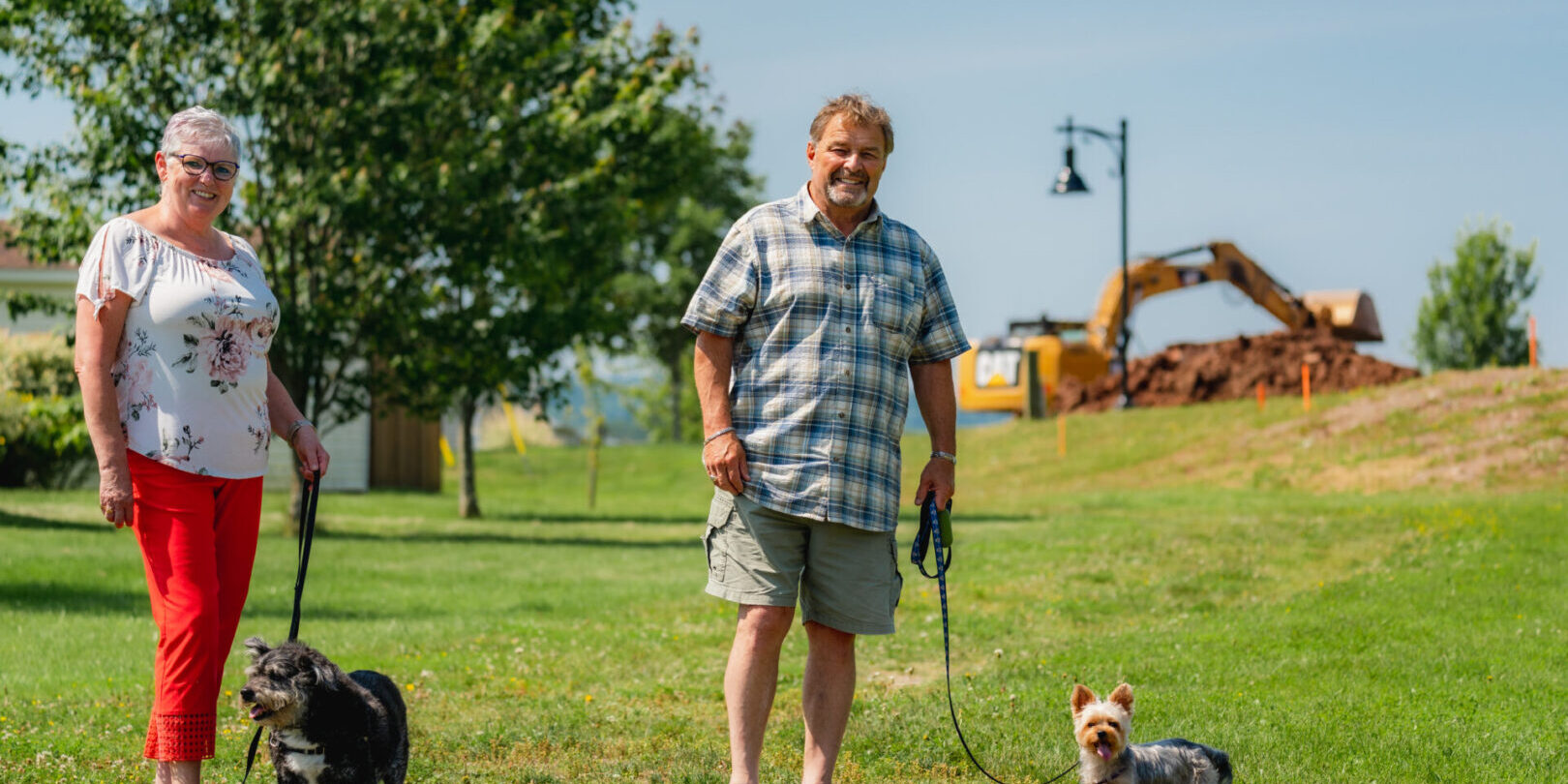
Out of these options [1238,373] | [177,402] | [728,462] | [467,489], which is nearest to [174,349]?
[177,402]

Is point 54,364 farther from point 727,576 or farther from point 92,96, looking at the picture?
point 727,576

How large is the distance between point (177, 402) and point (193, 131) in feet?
2.76

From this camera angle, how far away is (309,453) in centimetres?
495

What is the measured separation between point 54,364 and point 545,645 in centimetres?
1907

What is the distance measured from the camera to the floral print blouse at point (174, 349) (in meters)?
4.52

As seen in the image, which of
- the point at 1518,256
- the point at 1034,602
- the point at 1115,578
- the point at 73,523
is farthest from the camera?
the point at 1518,256

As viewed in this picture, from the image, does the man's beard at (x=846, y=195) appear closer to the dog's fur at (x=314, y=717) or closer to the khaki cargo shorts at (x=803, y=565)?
the khaki cargo shorts at (x=803, y=565)

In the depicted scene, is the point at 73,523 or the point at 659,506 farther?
the point at 659,506

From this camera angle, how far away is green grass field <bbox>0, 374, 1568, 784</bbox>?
20.0 ft

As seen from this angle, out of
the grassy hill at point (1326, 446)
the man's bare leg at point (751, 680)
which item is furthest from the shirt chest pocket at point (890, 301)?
the grassy hill at point (1326, 446)

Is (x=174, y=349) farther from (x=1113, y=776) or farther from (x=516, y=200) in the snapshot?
(x=516, y=200)

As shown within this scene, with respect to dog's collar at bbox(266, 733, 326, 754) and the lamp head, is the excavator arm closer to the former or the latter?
the lamp head

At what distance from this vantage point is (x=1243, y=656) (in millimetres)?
8477

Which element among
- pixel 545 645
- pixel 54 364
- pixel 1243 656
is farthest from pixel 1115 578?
pixel 54 364
